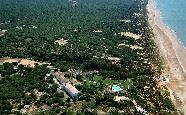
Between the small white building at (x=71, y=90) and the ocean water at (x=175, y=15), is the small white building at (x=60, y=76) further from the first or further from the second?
the ocean water at (x=175, y=15)

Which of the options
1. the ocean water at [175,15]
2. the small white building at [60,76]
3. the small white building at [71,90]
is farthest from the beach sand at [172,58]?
the small white building at [60,76]

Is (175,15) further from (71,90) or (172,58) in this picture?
(71,90)

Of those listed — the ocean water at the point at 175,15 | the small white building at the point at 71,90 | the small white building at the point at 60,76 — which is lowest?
the small white building at the point at 71,90

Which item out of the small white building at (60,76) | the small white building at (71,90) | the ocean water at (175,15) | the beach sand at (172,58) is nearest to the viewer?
the small white building at (71,90)

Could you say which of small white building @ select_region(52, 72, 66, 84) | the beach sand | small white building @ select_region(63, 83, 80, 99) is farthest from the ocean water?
small white building @ select_region(63, 83, 80, 99)

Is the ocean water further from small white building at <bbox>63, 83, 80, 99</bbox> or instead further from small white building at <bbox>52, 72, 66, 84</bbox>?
small white building at <bbox>63, 83, 80, 99</bbox>

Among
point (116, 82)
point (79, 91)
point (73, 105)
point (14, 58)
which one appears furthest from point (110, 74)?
point (14, 58)

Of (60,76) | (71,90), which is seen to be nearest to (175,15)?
(60,76)
